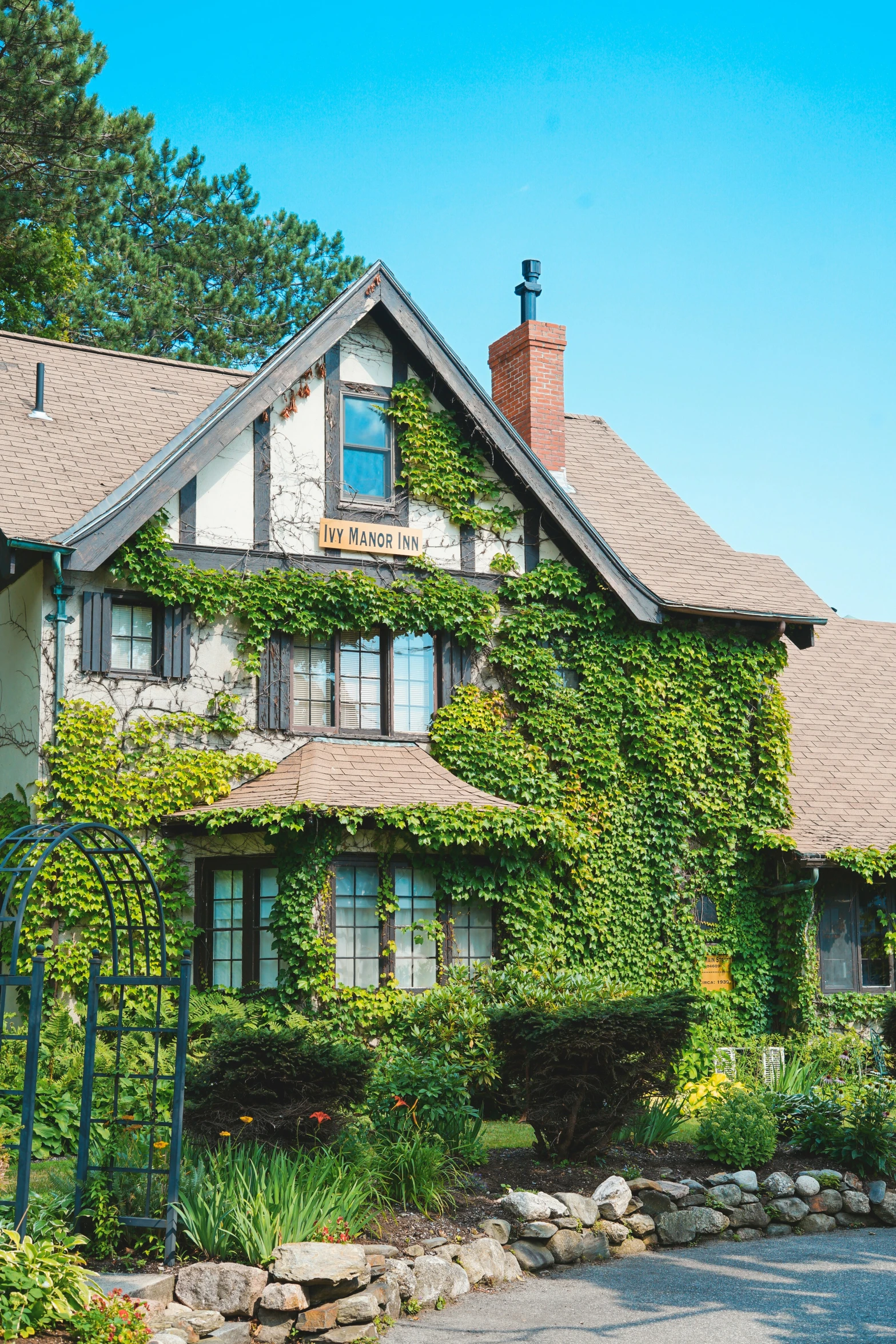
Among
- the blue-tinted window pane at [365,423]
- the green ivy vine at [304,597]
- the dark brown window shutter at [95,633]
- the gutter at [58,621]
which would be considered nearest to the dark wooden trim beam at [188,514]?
the green ivy vine at [304,597]

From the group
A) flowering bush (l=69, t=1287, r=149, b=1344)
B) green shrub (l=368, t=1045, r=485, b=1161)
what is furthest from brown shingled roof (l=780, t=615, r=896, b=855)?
flowering bush (l=69, t=1287, r=149, b=1344)

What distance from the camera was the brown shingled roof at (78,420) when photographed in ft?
49.8

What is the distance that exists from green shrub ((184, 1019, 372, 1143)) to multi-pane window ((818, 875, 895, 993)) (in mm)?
10017

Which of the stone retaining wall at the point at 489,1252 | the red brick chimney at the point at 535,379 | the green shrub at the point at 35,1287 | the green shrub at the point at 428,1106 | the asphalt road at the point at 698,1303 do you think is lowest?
the asphalt road at the point at 698,1303

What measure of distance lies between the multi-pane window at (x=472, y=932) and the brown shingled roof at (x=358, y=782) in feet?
4.45

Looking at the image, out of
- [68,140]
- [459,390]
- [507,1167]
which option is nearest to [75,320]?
[68,140]

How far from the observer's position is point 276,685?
52.0 ft

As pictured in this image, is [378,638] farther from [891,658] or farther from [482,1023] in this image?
[891,658]

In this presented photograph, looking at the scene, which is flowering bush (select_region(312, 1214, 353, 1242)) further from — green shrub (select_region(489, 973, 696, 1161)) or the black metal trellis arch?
green shrub (select_region(489, 973, 696, 1161))

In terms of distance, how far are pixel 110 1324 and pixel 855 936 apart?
44.1ft

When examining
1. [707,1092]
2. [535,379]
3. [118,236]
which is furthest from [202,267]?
[707,1092]

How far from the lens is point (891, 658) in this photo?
75.3ft

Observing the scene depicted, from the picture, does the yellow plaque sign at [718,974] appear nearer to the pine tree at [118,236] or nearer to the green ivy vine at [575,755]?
the green ivy vine at [575,755]

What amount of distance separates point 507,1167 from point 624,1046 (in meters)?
1.45
